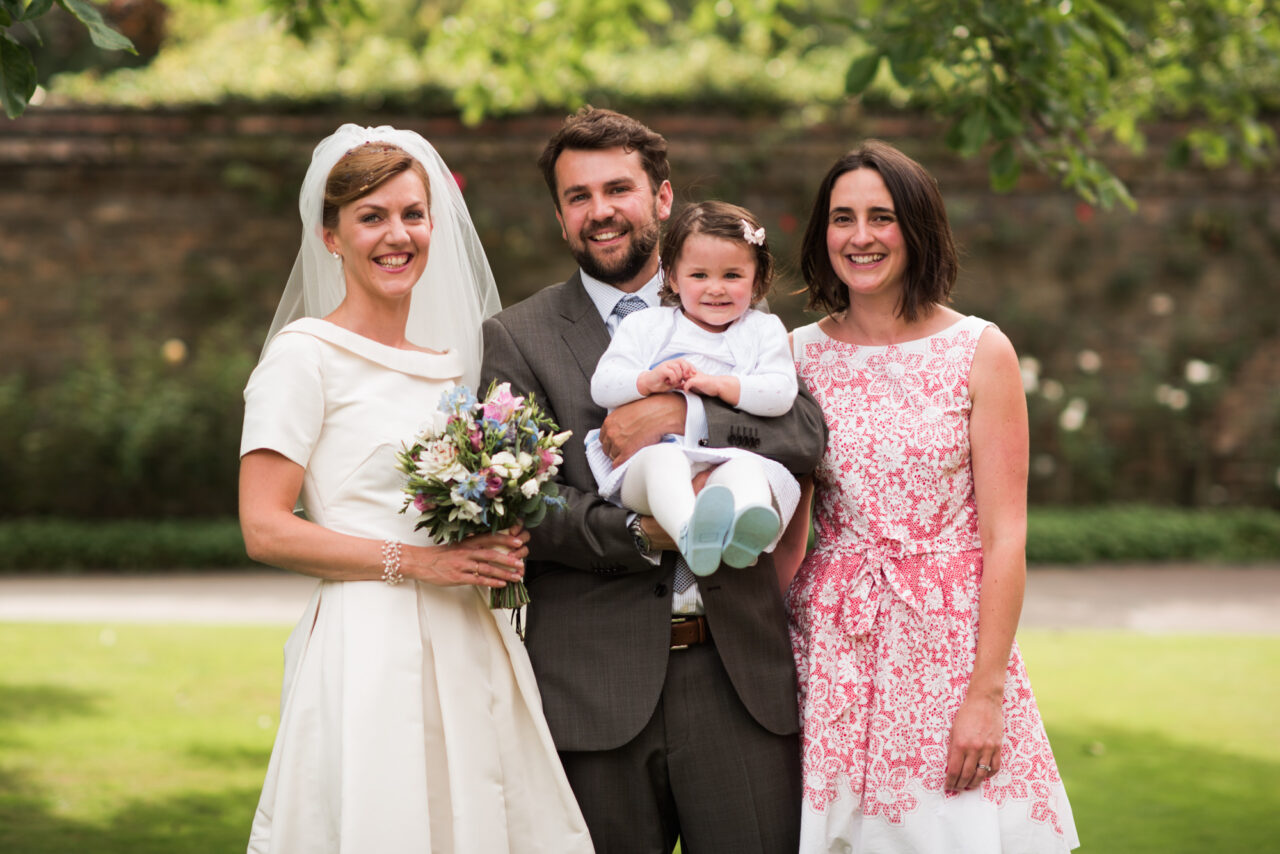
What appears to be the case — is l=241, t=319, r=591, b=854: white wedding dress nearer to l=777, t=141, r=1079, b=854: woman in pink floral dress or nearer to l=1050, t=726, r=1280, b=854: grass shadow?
l=777, t=141, r=1079, b=854: woman in pink floral dress

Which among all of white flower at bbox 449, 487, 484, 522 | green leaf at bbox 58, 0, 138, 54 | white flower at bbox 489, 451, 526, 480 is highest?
green leaf at bbox 58, 0, 138, 54

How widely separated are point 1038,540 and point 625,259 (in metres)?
8.14

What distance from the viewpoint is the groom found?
9.90 ft

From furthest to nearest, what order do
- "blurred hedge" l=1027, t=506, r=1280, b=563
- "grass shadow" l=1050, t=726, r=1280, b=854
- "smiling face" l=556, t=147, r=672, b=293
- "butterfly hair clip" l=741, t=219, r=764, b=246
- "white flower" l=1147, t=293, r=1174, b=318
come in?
"white flower" l=1147, t=293, r=1174, b=318, "blurred hedge" l=1027, t=506, r=1280, b=563, "grass shadow" l=1050, t=726, r=1280, b=854, "smiling face" l=556, t=147, r=672, b=293, "butterfly hair clip" l=741, t=219, r=764, b=246

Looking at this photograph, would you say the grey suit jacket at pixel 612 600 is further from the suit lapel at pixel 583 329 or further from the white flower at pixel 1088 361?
the white flower at pixel 1088 361

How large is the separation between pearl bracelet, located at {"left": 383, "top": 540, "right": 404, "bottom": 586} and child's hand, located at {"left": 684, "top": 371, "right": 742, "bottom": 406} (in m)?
0.82

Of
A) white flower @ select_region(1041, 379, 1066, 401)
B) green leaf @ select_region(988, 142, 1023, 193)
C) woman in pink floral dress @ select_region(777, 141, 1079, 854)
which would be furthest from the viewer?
white flower @ select_region(1041, 379, 1066, 401)

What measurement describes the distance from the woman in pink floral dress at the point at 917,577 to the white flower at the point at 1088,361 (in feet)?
29.6

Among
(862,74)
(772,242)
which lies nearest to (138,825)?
(862,74)

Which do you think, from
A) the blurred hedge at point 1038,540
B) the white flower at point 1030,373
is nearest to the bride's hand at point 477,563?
the blurred hedge at point 1038,540

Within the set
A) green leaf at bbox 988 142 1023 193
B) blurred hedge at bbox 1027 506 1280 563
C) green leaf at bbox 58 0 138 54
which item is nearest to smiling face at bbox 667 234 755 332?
green leaf at bbox 58 0 138 54

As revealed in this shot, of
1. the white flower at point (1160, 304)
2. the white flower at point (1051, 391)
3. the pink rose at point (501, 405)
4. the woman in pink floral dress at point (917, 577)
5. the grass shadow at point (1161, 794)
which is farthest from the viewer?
the white flower at point (1160, 304)

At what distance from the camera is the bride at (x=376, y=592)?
9.36 ft

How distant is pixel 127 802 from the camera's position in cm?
532
